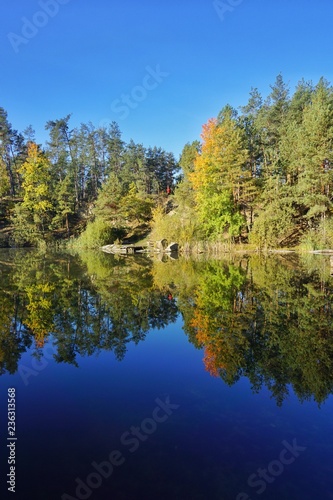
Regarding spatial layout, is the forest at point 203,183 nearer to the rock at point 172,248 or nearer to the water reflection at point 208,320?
the rock at point 172,248

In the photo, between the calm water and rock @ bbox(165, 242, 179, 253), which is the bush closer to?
rock @ bbox(165, 242, 179, 253)

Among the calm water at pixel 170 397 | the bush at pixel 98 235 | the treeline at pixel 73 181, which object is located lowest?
the calm water at pixel 170 397

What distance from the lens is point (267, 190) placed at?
121 feet

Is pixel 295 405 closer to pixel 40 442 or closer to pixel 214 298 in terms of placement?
pixel 40 442

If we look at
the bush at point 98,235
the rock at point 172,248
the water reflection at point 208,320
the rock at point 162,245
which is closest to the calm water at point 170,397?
the water reflection at point 208,320

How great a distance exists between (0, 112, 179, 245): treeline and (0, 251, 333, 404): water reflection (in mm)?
34798

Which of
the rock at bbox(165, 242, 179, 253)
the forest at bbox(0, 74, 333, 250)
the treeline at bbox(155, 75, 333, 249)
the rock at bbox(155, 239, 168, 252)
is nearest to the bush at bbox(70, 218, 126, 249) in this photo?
the forest at bbox(0, 74, 333, 250)

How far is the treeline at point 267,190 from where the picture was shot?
110 feet

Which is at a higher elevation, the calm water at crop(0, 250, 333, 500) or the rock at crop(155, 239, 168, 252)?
the rock at crop(155, 239, 168, 252)

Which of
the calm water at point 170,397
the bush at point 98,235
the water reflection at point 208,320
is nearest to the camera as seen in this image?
the calm water at point 170,397

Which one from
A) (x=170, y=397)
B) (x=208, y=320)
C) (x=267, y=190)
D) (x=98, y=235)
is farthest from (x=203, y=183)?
(x=170, y=397)

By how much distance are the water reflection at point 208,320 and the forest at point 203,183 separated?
19640mm

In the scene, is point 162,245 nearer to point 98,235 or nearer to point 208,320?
point 98,235

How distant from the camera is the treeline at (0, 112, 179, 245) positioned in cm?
5262
